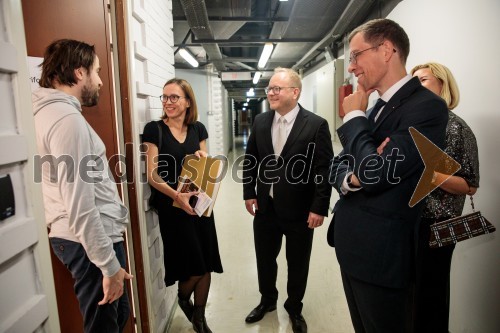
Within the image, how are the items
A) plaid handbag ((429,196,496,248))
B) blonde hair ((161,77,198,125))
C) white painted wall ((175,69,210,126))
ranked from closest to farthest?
plaid handbag ((429,196,496,248))
blonde hair ((161,77,198,125))
white painted wall ((175,69,210,126))

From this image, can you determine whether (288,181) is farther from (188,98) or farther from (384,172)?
(384,172)

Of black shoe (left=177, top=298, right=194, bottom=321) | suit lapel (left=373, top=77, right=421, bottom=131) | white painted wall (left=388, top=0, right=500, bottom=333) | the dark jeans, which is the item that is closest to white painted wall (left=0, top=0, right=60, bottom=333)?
the dark jeans

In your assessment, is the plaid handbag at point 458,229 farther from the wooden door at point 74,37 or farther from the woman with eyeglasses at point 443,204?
the wooden door at point 74,37

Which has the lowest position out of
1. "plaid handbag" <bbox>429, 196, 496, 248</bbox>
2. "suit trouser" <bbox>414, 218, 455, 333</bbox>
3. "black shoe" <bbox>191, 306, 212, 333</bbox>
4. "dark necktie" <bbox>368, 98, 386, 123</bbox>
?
"black shoe" <bbox>191, 306, 212, 333</bbox>

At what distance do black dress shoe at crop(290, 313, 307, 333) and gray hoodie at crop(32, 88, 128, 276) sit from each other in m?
1.42

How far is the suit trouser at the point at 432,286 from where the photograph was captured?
1543 millimetres

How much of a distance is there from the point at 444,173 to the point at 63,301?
1892mm

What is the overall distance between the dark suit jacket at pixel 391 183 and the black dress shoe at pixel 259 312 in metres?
1.28

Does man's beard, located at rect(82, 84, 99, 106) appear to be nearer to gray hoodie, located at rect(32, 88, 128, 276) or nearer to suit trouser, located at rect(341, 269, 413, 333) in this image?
gray hoodie, located at rect(32, 88, 128, 276)

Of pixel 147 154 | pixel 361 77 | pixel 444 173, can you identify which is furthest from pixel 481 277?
pixel 147 154

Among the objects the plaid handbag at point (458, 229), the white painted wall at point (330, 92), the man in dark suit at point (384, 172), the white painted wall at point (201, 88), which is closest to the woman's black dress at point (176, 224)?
the man in dark suit at point (384, 172)

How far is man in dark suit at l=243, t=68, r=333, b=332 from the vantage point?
1914 millimetres

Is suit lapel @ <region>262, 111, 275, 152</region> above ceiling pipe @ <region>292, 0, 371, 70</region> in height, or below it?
below

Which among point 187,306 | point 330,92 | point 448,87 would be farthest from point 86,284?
point 330,92
